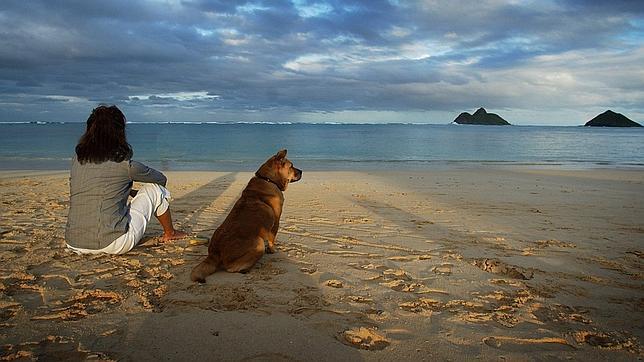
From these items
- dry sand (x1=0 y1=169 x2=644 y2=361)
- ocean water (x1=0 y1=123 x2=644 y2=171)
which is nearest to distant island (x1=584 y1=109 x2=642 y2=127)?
ocean water (x1=0 y1=123 x2=644 y2=171)

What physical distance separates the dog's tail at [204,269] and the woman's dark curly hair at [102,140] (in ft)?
4.64

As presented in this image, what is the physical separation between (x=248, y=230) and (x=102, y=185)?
1.58m

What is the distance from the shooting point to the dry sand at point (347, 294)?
2.73 meters

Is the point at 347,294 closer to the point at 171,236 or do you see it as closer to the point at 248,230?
the point at 248,230

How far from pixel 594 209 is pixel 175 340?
8.60m

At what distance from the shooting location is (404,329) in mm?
3000

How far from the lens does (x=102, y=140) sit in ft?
13.4

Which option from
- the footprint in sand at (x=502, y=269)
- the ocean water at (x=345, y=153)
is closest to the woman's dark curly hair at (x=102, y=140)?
the footprint in sand at (x=502, y=269)

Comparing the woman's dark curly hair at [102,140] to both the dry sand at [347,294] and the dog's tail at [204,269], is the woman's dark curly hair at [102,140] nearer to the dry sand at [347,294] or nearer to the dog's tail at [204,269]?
the dry sand at [347,294]

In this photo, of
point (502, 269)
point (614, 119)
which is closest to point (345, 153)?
point (502, 269)

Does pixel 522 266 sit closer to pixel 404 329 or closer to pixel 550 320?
pixel 550 320

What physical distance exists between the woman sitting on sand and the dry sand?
291 mm

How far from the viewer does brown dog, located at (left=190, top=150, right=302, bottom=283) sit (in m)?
4.06

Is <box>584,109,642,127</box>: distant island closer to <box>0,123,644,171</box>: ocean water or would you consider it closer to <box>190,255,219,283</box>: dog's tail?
<box>0,123,644,171</box>: ocean water
